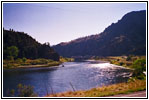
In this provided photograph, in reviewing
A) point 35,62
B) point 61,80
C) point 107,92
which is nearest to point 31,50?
point 35,62

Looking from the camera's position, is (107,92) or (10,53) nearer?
(107,92)

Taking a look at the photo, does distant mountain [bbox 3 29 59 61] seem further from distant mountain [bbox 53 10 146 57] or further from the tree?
the tree

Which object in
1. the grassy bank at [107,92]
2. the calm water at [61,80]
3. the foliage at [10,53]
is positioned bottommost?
the calm water at [61,80]

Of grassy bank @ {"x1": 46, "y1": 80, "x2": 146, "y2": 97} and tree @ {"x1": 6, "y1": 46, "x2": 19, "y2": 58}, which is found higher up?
tree @ {"x1": 6, "y1": 46, "x2": 19, "y2": 58}

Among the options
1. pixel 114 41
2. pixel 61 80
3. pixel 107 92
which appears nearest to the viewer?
pixel 107 92

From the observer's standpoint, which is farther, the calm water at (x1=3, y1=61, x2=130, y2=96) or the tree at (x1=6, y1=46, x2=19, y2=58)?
the tree at (x1=6, y1=46, x2=19, y2=58)

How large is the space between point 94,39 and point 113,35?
6566mm

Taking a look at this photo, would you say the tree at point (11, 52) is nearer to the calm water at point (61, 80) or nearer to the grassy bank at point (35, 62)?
the grassy bank at point (35, 62)

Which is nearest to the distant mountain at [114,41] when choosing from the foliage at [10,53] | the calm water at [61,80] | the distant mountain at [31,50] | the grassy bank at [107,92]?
the distant mountain at [31,50]

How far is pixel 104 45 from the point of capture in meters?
58.7

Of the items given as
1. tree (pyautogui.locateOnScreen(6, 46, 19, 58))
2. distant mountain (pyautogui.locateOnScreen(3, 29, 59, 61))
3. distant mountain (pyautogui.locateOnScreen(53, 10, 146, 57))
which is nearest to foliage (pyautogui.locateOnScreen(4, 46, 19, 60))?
tree (pyautogui.locateOnScreen(6, 46, 19, 58))

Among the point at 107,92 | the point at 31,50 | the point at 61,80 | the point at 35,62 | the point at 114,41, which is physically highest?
the point at 114,41

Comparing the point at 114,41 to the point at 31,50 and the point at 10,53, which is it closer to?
the point at 31,50

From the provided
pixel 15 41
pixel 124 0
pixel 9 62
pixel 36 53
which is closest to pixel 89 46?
pixel 36 53
